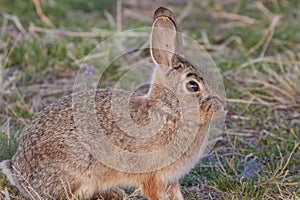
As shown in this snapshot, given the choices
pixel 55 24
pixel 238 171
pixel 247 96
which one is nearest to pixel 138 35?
pixel 55 24

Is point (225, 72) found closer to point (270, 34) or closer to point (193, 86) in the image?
point (270, 34)

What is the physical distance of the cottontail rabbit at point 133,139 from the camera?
4.55 metres

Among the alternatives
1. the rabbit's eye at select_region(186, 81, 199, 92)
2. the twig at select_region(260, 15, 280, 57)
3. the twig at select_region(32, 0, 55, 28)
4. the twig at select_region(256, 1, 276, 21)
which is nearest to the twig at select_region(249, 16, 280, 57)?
the twig at select_region(260, 15, 280, 57)

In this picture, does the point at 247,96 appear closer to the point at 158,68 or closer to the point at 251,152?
the point at 251,152

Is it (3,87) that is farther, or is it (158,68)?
(3,87)

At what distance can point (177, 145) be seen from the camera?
460 cm

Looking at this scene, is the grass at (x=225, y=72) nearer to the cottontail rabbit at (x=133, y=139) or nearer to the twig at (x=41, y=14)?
the twig at (x=41, y=14)

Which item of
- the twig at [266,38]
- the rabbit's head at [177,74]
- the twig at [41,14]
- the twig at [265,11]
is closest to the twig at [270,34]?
the twig at [266,38]

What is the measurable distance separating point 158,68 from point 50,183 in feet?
3.46

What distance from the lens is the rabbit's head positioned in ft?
14.9

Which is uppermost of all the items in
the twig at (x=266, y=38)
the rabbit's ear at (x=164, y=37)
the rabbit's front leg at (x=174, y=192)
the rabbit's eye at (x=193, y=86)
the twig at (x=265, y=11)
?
the twig at (x=265, y=11)

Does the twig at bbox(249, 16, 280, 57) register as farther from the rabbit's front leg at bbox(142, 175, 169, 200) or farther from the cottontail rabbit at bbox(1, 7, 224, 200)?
the rabbit's front leg at bbox(142, 175, 169, 200)

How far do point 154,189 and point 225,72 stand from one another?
8.87ft

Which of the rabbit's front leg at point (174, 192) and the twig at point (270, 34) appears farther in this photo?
the twig at point (270, 34)
